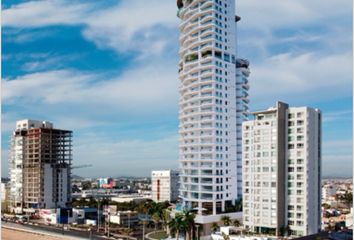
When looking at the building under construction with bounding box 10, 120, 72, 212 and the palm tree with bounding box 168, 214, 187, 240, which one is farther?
the building under construction with bounding box 10, 120, 72, 212

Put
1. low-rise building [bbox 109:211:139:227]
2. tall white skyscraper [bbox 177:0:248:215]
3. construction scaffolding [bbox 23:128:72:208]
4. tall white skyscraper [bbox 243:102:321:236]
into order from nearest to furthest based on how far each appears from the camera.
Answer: tall white skyscraper [bbox 243:102:321:236], tall white skyscraper [bbox 177:0:248:215], low-rise building [bbox 109:211:139:227], construction scaffolding [bbox 23:128:72:208]

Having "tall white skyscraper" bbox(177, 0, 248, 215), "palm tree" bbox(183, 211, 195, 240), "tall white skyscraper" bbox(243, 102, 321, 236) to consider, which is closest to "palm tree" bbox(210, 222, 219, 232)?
"tall white skyscraper" bbox(177, 0, 248, 215)

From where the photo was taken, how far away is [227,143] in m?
18.0

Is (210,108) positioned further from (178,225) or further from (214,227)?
(178,225)

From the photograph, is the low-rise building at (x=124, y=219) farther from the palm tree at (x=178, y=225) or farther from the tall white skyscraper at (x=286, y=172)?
the palm tree at (x=178, y=225)

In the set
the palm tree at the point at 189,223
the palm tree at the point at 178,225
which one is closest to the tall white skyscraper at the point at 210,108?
the palm tree at the point at 189,223

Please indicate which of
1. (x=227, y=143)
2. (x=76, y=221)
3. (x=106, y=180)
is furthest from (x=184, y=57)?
(x=106, y=180)

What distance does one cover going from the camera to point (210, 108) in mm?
17703

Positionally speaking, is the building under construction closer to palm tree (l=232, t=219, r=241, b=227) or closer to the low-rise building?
the low-rise building

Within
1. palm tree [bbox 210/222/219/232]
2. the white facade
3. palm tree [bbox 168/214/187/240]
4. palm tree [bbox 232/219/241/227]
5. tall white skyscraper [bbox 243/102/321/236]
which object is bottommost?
the white facade

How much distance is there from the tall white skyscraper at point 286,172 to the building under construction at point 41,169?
14767mm

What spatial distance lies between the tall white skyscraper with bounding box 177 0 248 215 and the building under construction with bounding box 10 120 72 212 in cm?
1074

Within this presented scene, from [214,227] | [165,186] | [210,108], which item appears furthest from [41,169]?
[214,227]

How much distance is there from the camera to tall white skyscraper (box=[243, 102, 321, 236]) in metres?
14.2
